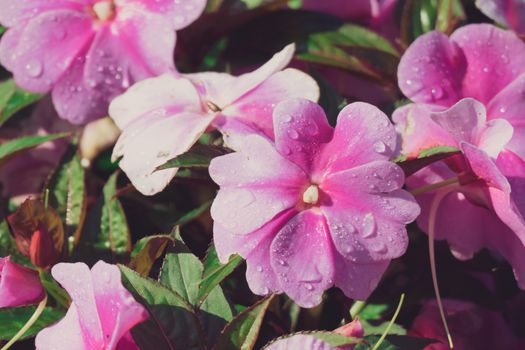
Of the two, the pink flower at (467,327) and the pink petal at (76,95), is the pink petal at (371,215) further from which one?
the pink petal at (76,95)

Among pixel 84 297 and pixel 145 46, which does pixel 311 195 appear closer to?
pixel 84 297

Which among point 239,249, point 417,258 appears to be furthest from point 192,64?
point 239,249

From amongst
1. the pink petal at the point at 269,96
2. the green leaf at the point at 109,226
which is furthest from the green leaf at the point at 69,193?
the pink petal at the point at 269,96

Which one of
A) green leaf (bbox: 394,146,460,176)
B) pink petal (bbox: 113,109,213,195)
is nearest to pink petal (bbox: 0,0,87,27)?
pink petal (bbox: 113,109,213,195)

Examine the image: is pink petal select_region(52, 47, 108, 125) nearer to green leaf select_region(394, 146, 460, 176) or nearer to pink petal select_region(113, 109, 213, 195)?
pink petal select_region(113, 109, 213, 195)

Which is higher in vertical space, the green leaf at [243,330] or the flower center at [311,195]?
the flower center at [311,195]

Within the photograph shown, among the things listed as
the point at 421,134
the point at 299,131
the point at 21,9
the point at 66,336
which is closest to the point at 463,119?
the point at 421,134

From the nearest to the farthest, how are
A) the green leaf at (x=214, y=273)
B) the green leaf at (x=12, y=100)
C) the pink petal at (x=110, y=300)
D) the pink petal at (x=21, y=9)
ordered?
the pink petal at (x=110, y=300)
the green leaf at (x=214, y=273)
the pink petal at (x=21, y=9)
the green leaf at (x=12, y=100)

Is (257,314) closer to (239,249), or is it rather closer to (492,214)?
(239,249)
